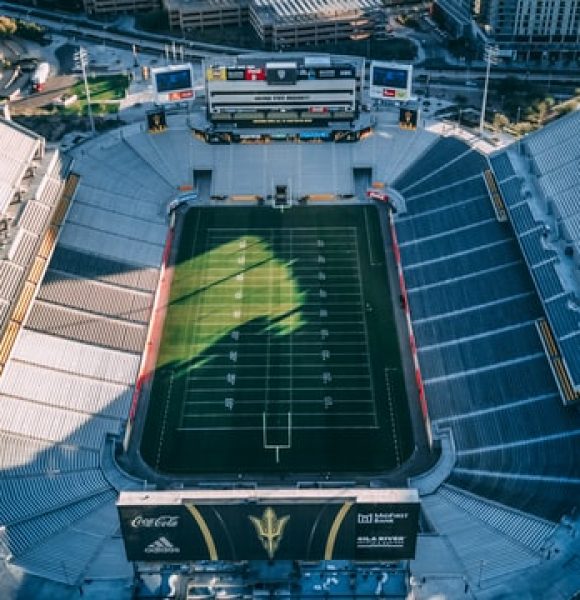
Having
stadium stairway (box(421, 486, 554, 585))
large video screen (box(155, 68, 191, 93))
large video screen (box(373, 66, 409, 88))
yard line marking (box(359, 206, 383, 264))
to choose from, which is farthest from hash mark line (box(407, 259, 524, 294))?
large video screen (box(155, 68, 191, 93))

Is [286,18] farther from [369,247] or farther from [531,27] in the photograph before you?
[369,247]

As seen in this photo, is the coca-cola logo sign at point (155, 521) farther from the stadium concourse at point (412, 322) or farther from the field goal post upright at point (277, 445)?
the field goal post upright at point (277, 445)

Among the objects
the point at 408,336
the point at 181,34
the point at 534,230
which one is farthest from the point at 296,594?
the point at 181,34

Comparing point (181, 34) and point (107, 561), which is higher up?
point (181, 34)

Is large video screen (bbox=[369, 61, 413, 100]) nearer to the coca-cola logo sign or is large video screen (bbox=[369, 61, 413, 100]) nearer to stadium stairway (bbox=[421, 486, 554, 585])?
stadium stairway (bbox=[421, 486, 554, 585])

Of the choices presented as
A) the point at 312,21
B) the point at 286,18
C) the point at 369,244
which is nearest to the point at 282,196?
the point at 369,244

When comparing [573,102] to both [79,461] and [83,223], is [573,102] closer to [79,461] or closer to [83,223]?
[83,223]

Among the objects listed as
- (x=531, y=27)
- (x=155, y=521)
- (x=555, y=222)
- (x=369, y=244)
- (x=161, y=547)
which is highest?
(x=531, y=27)

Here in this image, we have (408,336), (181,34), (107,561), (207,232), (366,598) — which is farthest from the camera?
(181,34)
